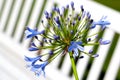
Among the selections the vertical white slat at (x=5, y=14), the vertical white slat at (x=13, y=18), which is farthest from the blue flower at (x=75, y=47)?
the vertical white slat at (x=5, y=14)

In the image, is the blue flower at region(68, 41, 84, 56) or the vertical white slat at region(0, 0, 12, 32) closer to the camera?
the blue flower at region(68, 41, 84, 56)

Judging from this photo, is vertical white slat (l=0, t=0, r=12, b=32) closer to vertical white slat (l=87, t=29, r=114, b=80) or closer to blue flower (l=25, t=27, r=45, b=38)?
vertical white slat (l=87, t=29, r=114, b=80)

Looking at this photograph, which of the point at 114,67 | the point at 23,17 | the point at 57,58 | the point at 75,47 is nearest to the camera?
the point at 75,47

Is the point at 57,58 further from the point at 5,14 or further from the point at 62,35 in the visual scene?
the point at 62,35

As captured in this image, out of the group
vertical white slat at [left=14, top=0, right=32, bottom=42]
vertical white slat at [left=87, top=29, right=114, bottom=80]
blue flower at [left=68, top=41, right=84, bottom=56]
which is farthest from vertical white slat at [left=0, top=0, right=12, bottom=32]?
blue flower at [left=68, top=41, right=84, bottom=56]

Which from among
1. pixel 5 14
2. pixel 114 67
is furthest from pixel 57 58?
pixel 5 14

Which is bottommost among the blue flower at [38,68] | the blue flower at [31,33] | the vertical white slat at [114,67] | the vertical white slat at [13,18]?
the vertical white slat at [114,67]

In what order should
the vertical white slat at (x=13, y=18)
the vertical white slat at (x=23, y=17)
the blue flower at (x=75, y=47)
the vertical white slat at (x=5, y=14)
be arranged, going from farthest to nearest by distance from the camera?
the vertical white slat at (x=5, y=14), the vertical white slat at (x=13, y=18), the vertical white slat at (x=23, y=17), the blue flower at (x=75, y=47)

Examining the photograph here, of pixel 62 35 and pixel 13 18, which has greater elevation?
pixel 13 18

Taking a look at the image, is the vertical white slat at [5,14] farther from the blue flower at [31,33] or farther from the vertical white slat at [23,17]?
the blue flower at [31,33]

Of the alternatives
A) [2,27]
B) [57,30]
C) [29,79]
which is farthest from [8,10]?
[57,30]

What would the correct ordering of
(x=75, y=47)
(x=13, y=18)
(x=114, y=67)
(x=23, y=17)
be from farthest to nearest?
(x=13, y=18)
(x=23, y=17)
(x=114, y=67)
(x=75, y=47)
